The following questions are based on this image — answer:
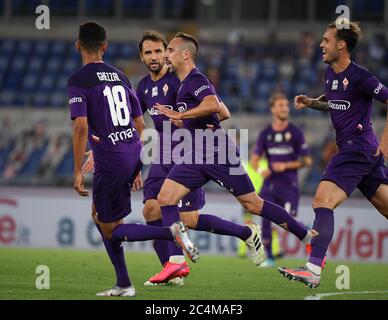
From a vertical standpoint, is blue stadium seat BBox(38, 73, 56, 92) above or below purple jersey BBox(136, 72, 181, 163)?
below

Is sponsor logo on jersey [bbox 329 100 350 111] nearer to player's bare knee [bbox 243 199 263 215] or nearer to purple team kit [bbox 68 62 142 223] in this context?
player's bare knee [bbox 243 199 263 215]

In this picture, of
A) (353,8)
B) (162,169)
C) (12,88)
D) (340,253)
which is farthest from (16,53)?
(162,169)

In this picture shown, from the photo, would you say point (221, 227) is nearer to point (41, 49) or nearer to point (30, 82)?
point (30, 82)

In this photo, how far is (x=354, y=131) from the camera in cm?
1077

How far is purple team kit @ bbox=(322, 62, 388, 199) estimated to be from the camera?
10.6 meters

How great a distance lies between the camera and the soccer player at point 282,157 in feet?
54.7

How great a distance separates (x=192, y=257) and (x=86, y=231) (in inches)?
403

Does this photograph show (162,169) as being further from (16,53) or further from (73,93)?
(16,53)

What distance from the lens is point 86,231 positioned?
20.0 meters

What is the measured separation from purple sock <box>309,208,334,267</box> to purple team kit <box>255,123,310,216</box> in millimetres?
6063

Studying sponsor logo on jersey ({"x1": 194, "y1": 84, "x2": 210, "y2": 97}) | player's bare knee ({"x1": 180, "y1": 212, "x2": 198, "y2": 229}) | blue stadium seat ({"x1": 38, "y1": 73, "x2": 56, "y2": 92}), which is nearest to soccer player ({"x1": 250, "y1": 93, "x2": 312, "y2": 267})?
player's bare knee ({"x1": 180, "y1": 212, "x2": 198, "y2": 229})

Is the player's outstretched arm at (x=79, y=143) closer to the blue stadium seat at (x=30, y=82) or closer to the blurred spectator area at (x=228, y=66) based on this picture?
the blurred spectator area at (x=228, y=66)

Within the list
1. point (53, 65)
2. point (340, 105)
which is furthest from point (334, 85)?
point (53, 65)

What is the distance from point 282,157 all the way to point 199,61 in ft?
34.3
